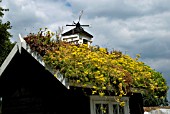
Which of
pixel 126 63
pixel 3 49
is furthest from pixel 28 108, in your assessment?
pixel 3 49

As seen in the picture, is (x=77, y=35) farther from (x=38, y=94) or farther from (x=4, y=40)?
(x=4, y=40)

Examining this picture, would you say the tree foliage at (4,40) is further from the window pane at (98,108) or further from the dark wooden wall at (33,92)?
the window pane at (98,108)

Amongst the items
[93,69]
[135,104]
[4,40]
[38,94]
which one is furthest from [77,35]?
[4,40]

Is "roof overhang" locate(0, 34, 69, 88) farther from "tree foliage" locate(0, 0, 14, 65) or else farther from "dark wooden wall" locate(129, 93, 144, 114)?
"tree foliage" locate(0, 0, 14, 65)

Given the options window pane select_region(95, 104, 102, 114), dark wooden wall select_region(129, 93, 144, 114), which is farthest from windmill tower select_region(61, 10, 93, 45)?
window pane select_region(95, 104, 102, 114)

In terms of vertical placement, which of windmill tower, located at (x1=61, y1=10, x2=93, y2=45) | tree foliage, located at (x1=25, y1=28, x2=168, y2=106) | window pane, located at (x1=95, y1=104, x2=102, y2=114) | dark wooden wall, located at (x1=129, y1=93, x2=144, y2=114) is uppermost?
windmill tower, located at (x1=61, y1=10, x2=93, y2=45)

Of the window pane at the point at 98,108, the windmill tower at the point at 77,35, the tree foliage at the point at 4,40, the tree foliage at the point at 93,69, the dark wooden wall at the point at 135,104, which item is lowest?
the window pane at the point at 98,108

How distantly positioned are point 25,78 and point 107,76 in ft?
9.55

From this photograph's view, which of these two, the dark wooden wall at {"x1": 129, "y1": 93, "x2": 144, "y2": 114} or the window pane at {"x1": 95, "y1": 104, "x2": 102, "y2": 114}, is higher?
the dark wooden wall at {"x1": 129, "y1": 93, "x2": 144, "y2": 114}

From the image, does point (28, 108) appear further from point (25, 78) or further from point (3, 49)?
point (3, 49)

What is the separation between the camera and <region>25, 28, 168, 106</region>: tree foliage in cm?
741

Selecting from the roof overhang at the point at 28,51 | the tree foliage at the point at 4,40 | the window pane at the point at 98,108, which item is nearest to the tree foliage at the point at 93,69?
the roof overhang at the point at 28,51

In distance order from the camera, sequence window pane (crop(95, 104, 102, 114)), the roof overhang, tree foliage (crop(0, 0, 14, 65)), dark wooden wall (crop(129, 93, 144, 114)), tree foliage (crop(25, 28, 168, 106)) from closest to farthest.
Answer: the roof overhang < tree foliage (crop(25, 28, 168, 106)) < window pane (crop(95, 104, 102, 114)) < dark wooden wall (crop(129, 93, 144, 114)) < tree foliage (crop(0, 0, 14, 65))

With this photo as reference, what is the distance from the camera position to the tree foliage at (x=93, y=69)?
24.3 ft
